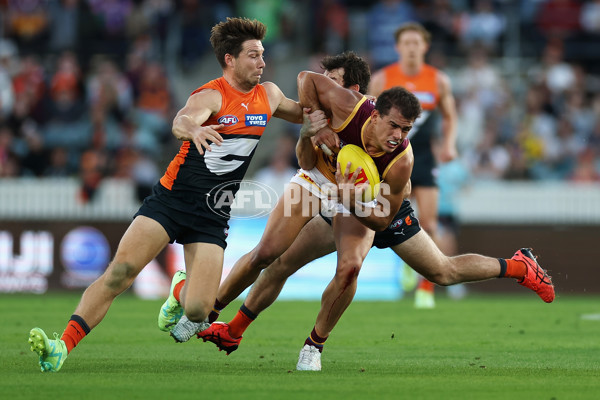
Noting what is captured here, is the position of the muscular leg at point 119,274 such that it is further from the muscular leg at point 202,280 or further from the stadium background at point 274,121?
the stadium background at point 274,121

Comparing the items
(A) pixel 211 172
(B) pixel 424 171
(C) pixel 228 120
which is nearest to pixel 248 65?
(C) pixel 228 120

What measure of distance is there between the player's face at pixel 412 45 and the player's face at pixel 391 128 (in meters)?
5.45

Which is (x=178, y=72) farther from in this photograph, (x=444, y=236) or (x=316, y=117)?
(x=316, y=117)

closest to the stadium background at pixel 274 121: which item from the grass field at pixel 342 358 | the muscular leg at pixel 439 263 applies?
the grass field at pixel 342 358

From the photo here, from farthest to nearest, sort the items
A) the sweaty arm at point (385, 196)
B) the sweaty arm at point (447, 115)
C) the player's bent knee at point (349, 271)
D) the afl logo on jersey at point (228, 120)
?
the sweaty arm at point (447, 115) < the afl logo on jersey at point (228, 120) < the player's bent knee at point (349, 271) < the sweaty arm at point (385, 196)

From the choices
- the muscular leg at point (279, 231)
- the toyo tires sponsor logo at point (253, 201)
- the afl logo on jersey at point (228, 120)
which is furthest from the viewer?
the toyo tires sponsor logo at point (253, 201)

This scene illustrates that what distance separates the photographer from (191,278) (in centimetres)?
859

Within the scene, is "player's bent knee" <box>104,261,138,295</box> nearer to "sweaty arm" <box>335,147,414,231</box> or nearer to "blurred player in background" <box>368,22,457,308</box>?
"sweaty arm" <box>335,147,414,231</box>

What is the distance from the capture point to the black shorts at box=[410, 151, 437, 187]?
13477mm

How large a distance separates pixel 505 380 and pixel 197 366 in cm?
250

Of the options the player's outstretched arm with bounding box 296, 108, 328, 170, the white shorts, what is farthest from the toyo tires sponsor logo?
the player's outstretched arm with bounding box 296, 108, 328, 170

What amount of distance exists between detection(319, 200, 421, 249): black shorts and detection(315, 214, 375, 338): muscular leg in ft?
1.25

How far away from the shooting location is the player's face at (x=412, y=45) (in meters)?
13.5

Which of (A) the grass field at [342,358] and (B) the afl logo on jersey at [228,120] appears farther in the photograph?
(B) the afl logo on jersey at [228,120]
